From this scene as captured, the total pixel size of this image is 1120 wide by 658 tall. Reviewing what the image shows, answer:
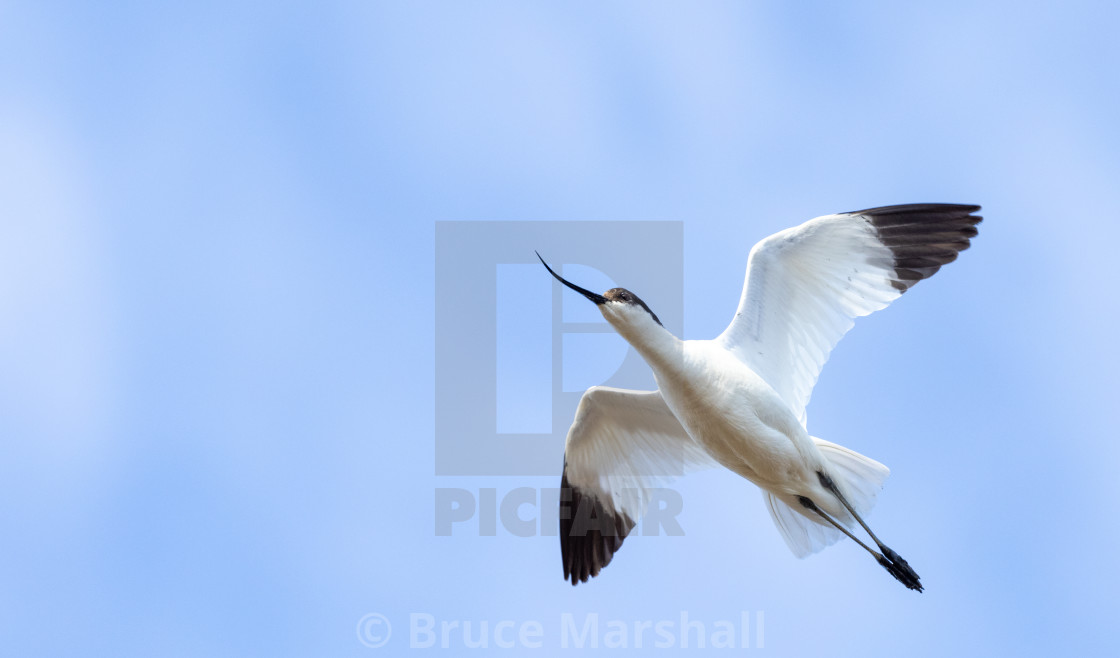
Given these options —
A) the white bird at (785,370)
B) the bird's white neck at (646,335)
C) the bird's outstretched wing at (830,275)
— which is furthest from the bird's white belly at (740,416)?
the bird's outstretched wing at (830,275)

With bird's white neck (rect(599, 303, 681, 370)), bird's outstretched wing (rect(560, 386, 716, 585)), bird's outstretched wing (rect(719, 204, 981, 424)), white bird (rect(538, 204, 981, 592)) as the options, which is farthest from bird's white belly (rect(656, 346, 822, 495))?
bird's outstretched wing (rect(560, 386, 716, 585))

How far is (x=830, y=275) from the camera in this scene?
1102 centimetres

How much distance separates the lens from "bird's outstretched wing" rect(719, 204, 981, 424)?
10.9 meters

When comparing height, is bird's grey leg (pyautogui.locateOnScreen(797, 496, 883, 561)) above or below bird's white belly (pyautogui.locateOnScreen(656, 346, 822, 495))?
below

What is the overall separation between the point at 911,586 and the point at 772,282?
287 cm

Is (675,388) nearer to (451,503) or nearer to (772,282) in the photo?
(772,282)

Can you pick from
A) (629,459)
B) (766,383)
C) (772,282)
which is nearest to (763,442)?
(766,383)

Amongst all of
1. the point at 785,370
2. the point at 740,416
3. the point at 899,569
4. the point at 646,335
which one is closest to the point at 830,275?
the point at 785,370

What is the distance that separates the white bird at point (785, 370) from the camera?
10.3m

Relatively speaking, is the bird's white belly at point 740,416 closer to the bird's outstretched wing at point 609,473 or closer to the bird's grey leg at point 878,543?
the bird's grey leg at point 878,543

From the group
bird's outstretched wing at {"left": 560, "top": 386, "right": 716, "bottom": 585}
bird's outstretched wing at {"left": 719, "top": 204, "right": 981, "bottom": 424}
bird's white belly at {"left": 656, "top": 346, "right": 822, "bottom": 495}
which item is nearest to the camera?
bird's white belly at {"left": 656, "top": 346, "right": 822, "bottom": 495}

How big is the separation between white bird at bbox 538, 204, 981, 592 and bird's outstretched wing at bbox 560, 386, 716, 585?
0.07 feet

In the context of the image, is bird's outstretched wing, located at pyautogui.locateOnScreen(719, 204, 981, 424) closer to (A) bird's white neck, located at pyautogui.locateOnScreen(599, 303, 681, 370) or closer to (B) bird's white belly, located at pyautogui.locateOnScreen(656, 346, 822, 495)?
(B) bird's white belly, located at pyautogui.locateOnScreen(656, 346, 822, 495)

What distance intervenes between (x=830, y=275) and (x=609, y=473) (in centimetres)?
293
